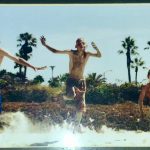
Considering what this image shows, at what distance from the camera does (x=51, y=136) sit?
4.48 meters

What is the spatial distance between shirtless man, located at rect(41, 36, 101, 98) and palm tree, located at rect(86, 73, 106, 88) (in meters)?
0.05

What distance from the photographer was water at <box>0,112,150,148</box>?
448 centimetres

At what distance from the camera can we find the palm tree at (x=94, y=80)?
4512mm

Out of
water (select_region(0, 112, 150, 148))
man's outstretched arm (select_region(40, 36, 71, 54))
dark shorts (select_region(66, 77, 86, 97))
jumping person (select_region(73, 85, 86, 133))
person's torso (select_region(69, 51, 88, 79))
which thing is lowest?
water (select_region(0, 112, 150, 148))

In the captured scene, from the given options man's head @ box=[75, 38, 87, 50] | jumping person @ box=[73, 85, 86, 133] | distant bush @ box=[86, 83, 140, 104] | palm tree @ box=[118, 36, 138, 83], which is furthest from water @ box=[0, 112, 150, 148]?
man's head @ box=[75, 38, 87, 50]

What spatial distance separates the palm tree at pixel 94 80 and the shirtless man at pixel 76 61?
0.18 feet

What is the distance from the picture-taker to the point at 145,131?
455 cm

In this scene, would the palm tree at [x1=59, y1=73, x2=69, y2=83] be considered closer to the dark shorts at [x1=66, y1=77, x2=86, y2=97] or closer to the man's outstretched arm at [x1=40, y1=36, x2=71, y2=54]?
the dark shorts at [x1=66, y1=77, x2=86, y2=97]

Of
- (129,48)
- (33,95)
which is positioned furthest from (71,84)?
(129,48)

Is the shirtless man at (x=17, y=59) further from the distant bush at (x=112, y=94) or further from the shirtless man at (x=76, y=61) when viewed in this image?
the distant bush at (x=112, y=94)

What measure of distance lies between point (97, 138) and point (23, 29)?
110 centimetres

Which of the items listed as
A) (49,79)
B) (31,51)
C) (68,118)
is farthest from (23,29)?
(68,118)

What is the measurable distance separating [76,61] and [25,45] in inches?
17.6

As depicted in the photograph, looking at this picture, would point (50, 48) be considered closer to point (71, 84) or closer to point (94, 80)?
point (71, 84)
